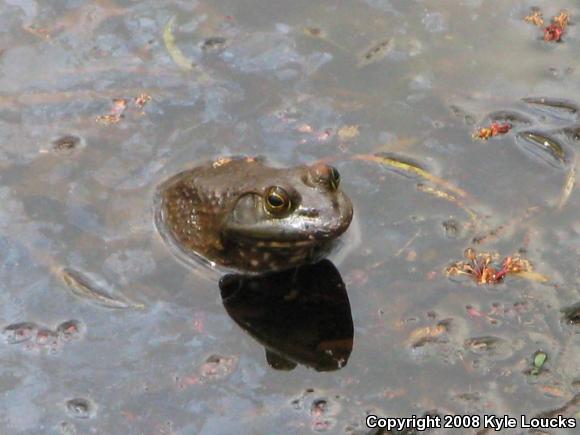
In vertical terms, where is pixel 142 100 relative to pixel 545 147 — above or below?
below

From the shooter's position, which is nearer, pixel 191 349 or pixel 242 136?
pixel 191 349

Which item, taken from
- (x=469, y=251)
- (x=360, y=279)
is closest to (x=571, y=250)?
(x=469, y=251)

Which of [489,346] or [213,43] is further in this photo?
[213,43]

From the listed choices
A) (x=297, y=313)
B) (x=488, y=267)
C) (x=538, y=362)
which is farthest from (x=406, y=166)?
(x=538, y=362)

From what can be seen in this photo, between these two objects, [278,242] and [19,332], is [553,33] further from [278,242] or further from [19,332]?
[19,332]

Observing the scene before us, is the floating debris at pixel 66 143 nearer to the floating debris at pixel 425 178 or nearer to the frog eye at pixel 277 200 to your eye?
the frog eye at pixel 277 200

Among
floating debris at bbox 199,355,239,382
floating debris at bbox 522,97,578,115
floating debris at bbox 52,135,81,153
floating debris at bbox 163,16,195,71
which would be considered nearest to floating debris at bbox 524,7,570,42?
floating debris at bbox 522,97,578,115

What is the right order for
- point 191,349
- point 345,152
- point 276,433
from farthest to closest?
point 345,152, point 191,349, point 276,433

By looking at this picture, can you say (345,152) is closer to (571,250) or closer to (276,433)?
(571,250)
